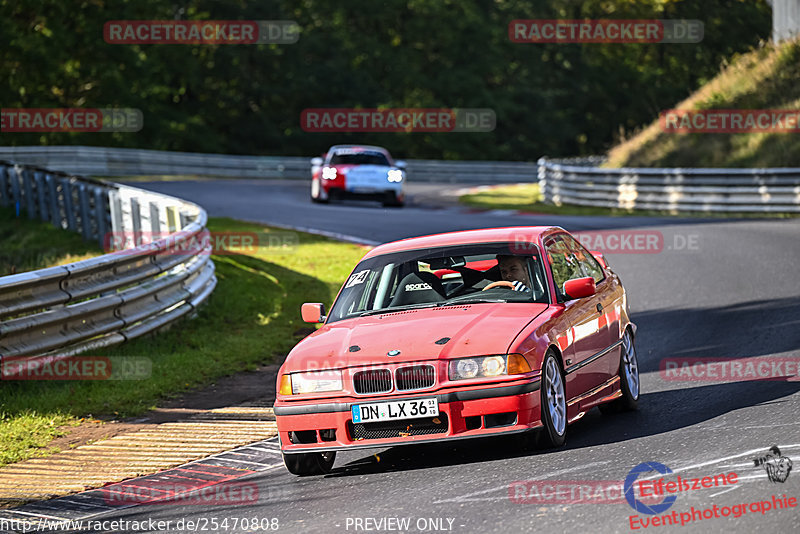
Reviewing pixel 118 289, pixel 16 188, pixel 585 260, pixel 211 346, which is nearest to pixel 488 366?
pixel 585 260

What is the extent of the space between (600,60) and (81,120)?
108 ft

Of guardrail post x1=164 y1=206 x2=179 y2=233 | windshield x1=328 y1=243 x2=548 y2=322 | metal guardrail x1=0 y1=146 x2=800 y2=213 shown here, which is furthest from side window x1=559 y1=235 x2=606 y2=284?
metal guardrail x1=0 y1=146 x2=800 y2=213

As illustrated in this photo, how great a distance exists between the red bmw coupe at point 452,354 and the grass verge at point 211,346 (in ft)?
7.89

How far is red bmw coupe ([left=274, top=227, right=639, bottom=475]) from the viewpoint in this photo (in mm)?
7148

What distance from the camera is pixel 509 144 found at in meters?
65.5

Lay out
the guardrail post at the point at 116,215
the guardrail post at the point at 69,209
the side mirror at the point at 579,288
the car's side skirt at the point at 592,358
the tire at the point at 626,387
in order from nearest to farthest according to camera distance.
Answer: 1. the car's side skirt at the point at 592,358
2. the side mirror at the point at 579,288
3. the tire at the point at 626,387
4. the guardrail post at the point at 116,215
5. the guardrail post at the point at 69,209

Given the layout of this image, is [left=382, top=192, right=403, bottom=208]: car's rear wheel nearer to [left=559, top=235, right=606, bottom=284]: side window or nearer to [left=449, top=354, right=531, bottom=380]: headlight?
[left=559, top=235, right=606, bottom=284]: side window

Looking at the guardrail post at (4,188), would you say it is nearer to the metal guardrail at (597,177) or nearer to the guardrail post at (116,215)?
the guardrail post at (116,215)

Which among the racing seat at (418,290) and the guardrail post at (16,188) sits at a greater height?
the racing seat at (418,290)

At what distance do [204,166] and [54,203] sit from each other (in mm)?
24280

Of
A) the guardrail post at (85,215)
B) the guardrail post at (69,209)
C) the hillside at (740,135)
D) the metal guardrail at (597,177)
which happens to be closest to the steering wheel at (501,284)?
the guardrail post at (85,215)

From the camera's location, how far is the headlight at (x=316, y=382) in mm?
7367

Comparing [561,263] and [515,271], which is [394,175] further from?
[515,271]

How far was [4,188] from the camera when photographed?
25453 millimetres
